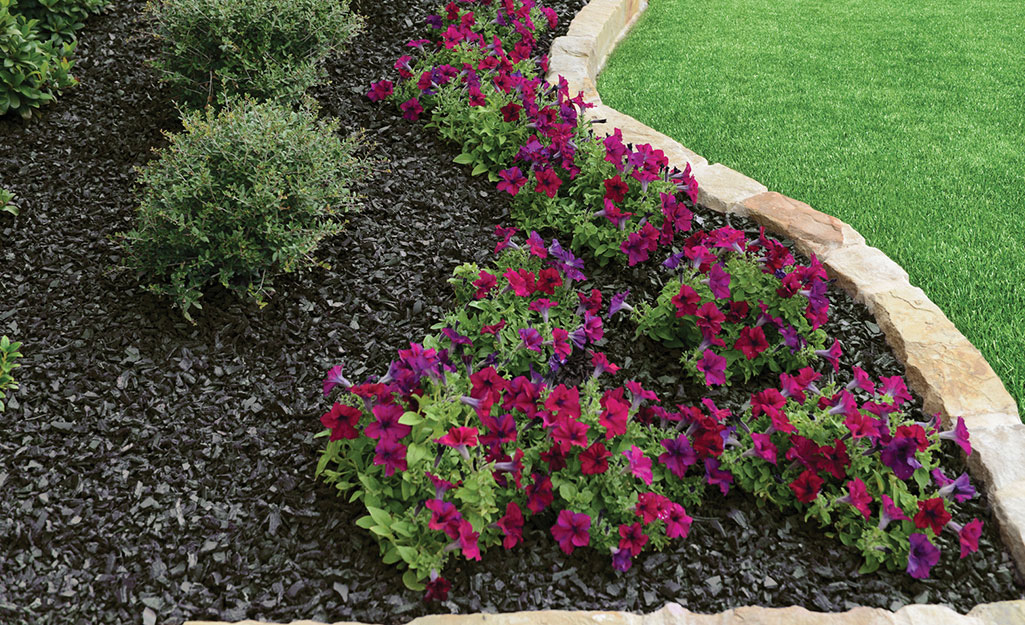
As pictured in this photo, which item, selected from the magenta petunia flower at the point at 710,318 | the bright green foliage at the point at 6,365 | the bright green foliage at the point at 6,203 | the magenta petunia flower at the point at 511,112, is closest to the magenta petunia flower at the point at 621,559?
the magenta petunia flower at the point at 710,318

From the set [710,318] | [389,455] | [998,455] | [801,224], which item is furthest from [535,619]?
[801,224]

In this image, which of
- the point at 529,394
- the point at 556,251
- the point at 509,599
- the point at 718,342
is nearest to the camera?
the point at 509,599

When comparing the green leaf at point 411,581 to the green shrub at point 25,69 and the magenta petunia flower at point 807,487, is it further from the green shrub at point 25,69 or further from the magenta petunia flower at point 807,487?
the green shrub at point 25,69

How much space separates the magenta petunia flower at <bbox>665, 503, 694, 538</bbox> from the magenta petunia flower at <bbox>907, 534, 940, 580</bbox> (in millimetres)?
704

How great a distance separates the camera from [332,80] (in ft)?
14.7

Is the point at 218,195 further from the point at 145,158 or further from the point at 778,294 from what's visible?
the point at 778,294

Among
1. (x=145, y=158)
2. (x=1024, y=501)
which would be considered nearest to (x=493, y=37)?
(x=145, y=158)

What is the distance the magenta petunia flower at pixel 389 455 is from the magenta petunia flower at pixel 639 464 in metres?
Result: 0.75

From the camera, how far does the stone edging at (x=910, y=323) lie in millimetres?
2703

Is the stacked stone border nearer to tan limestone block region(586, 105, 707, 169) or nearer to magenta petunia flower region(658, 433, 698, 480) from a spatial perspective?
tan limestone block region(586, 105, 707, 169)

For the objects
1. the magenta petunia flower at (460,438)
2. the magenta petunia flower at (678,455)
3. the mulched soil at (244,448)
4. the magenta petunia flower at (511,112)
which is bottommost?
the mulched soil at (244,448)

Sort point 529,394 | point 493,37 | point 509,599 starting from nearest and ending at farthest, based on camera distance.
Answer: point 509,599
point 529,394
point 493,37


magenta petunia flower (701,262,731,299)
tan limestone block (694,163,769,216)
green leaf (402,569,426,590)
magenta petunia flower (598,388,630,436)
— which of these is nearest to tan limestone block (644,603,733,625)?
magenta petunia flower (598,388,630,436)

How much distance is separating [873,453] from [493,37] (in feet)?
11.9
